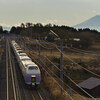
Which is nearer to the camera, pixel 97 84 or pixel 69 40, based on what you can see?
pixel 97 84

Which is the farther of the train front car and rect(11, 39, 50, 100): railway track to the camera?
the train front car

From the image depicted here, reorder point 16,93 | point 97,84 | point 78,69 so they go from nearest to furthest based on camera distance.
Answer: point 16,93 < point 97,84 < point 78,69

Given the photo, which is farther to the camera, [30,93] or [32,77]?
[32,77]

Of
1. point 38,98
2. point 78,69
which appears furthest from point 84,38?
point 38,98

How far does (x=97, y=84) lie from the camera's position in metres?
32.0

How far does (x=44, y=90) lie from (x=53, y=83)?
3.37m

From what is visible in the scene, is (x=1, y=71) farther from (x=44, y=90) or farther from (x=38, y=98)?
(x=38, y=98)

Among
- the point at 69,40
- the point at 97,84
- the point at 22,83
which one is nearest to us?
the point at 22,83

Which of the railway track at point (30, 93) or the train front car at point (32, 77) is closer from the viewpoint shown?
the railway track at point (30, 93)

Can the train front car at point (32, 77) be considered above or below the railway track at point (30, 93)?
above

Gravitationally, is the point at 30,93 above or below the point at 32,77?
below

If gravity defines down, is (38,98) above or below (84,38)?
below

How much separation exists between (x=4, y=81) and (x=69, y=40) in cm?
8235

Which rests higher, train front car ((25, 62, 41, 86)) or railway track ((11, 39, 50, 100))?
train front car ((25, 62, 41, 86))
